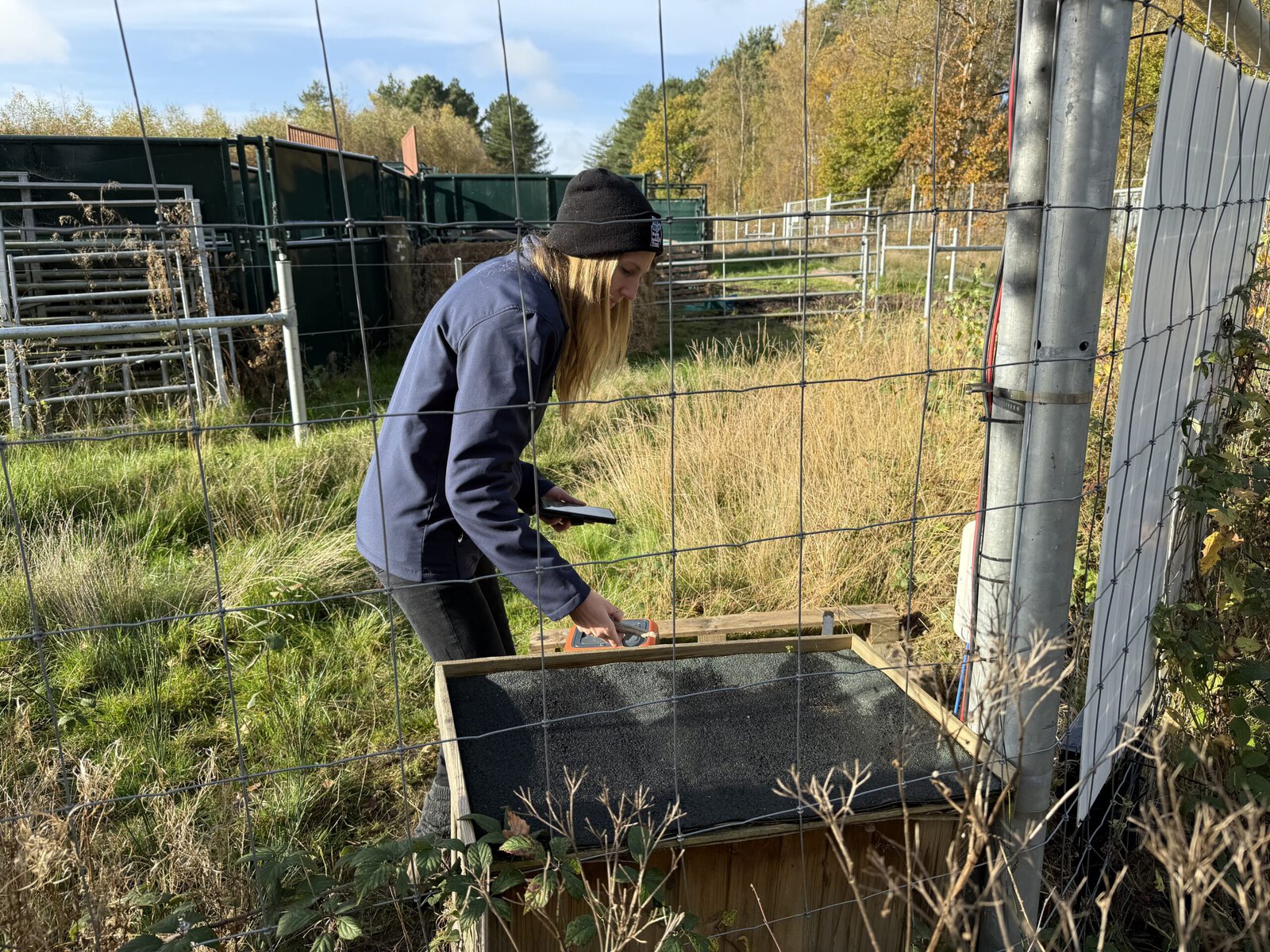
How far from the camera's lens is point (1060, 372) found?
168 centimetres

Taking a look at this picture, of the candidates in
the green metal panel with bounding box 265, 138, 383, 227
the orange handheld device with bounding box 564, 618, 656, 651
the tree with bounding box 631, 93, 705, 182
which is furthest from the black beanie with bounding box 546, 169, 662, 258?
the tree with bounding box 631, 93, 705, 182

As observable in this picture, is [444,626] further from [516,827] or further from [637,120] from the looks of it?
[637,120]

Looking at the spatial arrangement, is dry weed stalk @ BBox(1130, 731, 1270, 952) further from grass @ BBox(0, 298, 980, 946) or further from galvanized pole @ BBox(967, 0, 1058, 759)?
grass @ BBox(0, 298, 980, 946)

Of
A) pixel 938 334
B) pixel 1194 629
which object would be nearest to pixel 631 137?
pixel 938 334

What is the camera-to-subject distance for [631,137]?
5756 cm

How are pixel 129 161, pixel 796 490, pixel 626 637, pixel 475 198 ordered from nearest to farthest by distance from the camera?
pixel 626 637 → pixel 796 490 → pixel 129 161 → pixel 475 198

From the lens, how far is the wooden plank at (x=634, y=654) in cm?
217

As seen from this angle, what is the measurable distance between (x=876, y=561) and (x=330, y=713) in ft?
7.45

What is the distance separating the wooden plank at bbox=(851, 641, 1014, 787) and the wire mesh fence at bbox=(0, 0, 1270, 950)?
0.04 feet

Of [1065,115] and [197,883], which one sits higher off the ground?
[1065,115]

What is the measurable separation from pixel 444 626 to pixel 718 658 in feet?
2.25

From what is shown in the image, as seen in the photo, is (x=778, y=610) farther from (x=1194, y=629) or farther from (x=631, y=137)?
(x=631, y=137)

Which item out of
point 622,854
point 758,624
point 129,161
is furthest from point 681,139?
point 622,854

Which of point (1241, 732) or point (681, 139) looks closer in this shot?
point (1241, 732)
